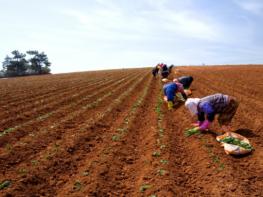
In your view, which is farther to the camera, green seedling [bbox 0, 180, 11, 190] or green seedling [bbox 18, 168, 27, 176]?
green seedling [bbox 18, 168, 27, 176]

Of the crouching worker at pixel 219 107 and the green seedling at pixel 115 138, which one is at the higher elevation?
the crouching worker at pixel 219 107

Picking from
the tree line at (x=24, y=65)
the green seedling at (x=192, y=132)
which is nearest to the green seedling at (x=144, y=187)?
the green seedling at (x=192, y=132)

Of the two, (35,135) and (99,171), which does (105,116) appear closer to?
(35,135)

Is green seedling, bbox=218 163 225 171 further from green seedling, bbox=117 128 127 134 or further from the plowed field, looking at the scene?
green seedling, bbox=117 128 127 134

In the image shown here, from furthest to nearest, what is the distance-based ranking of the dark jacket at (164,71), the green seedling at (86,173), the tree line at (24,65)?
the tree line at (24,65), the dark jacket at (164,71), the green seedling at (86,173)

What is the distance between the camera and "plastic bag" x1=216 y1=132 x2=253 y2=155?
7043mm

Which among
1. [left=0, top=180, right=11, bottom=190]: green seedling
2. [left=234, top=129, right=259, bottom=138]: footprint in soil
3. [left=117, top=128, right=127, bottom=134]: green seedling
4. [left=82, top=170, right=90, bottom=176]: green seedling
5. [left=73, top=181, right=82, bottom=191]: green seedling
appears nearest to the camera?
[left=73, top=181, right=82, bottom=191]: green seedling

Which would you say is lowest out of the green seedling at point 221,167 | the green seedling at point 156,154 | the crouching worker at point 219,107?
the green seedling at point 221,167

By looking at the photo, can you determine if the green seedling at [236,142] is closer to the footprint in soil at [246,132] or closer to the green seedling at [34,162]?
the footprint in soil at [246,132]

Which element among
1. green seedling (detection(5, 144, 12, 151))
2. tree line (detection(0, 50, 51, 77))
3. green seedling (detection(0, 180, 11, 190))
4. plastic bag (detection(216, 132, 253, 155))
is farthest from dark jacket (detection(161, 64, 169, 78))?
tree line (detection(0, 50, 51, 77))

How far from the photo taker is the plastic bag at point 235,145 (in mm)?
7043

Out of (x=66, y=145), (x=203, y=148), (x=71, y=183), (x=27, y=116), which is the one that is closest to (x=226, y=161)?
(x=203, y=148)

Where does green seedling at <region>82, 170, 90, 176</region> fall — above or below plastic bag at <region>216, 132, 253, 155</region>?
below

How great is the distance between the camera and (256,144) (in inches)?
303
